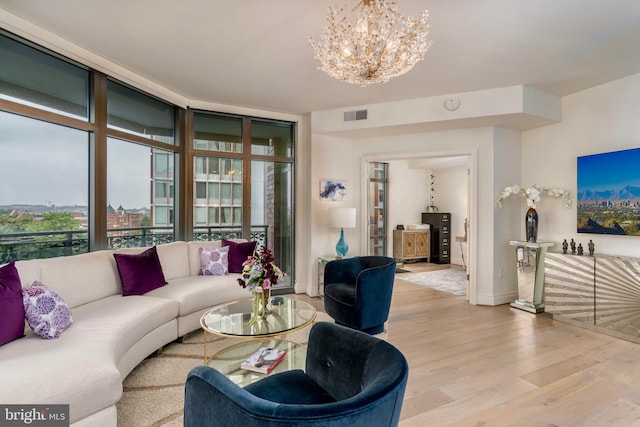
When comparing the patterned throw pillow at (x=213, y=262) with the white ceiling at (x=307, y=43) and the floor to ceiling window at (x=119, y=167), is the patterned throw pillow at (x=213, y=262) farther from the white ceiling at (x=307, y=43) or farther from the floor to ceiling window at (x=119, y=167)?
the white ceiling at (x=307, y=43)

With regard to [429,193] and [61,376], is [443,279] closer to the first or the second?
[429,193]

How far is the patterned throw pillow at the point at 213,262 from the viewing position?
3.88m

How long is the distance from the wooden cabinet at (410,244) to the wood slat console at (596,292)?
A: 148 inches

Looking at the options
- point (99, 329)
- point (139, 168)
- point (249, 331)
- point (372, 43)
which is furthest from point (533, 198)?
point (139, 168)

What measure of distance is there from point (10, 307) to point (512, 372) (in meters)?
3.62

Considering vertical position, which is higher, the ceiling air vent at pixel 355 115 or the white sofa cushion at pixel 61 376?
the ceiling air vent at pixel 355 115

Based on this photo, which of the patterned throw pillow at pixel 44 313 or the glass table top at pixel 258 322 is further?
the glass table top at pixel 258 322

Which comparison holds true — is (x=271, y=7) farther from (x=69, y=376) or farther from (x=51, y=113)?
(x=69, y=376)

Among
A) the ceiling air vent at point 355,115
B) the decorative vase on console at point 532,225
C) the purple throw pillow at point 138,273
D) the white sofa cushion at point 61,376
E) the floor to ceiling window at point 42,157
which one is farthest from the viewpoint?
the ceiling air vent at point 355,115

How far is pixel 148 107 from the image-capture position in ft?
13.3

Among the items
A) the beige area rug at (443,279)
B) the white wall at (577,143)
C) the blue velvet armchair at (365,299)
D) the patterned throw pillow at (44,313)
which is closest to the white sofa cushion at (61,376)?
the patterned throw pillow at (44,313)

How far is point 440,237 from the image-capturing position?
802cm

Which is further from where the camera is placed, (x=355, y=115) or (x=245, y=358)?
(x=355, y=115)

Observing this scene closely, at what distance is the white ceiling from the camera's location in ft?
7.89
